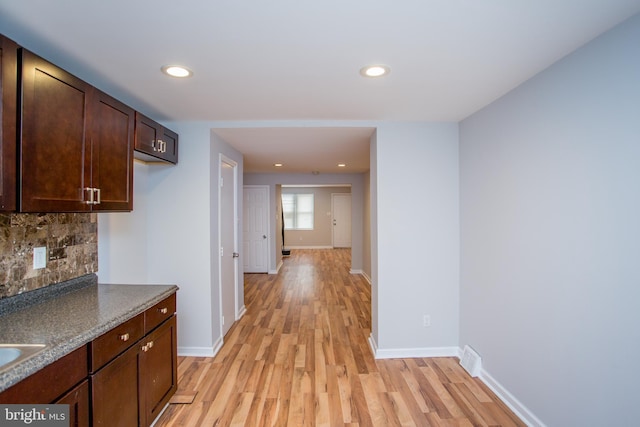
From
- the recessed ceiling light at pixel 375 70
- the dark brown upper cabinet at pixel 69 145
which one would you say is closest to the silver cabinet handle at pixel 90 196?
the dark brown upper cabinet at pixel 69 145

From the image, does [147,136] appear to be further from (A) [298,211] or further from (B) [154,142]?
(A) [298,211]

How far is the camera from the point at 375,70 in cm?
187

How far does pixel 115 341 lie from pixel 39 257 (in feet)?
2.65

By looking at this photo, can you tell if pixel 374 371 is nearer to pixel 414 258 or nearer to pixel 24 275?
pixel 414 258

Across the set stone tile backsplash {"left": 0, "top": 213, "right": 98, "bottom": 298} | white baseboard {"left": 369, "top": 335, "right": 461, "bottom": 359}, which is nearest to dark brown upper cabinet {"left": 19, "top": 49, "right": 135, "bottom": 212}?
stone tile backsplash {"left": 0, "top": 213, "right": 98, "bottom": 298}

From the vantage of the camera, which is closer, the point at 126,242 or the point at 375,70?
the point at 375,70

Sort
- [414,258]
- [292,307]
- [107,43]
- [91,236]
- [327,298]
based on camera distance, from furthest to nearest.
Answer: [327,298] < [292,307] < [414,258] < [91,236] < [107,43]

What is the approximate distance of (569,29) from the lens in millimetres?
1469

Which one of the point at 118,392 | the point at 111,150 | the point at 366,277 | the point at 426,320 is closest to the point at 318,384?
the point at 426,320

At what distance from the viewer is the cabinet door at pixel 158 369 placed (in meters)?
1.86

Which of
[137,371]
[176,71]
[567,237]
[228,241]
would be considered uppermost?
[176,71]

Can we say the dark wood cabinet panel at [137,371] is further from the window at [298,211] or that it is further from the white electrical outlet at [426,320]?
the window at [298,211]

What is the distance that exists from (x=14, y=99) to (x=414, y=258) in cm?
295

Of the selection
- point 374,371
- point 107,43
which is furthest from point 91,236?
point 374,371
